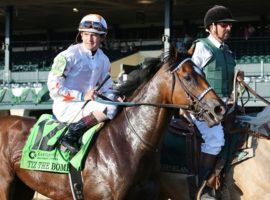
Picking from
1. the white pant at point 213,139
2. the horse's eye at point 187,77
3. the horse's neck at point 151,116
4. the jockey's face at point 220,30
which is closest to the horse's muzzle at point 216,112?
the horse's eye at point 187,77

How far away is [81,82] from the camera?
601 cm

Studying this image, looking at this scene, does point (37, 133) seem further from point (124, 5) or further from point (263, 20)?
point (263, 20)

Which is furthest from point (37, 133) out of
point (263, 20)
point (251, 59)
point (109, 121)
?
point (263, 20)

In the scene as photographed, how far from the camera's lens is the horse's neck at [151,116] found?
537 cm

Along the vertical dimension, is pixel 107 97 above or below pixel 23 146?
above

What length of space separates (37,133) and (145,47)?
2170 cm

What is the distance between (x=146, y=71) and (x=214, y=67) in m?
0.91

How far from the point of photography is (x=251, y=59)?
23.3 metres

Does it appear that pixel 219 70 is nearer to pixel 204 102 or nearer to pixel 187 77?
pixel 187 77

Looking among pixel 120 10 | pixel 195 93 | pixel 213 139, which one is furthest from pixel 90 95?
pixel 120 10

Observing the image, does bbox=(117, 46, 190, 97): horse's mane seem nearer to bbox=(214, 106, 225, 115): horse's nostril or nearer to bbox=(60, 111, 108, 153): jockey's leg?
bbox=(60, 111, 108, 153): jockey's leg

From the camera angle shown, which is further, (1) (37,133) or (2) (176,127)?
(2) (176,127)

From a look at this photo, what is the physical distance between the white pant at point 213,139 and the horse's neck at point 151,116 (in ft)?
2.66

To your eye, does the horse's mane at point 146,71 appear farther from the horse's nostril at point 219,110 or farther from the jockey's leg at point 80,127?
the horse's nostril at point 219,110
